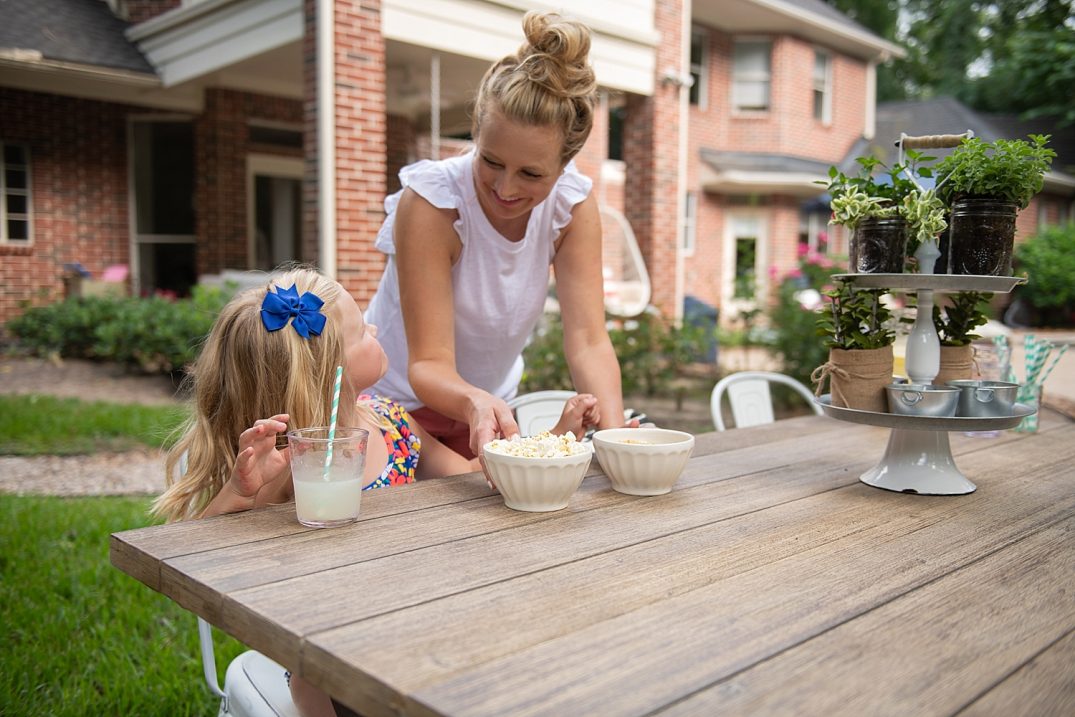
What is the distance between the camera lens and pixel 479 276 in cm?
220

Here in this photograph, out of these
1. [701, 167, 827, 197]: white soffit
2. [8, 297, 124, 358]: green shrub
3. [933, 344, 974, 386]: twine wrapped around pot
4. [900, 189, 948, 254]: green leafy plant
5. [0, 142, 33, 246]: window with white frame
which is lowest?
[8, 297, 124, 358]: green shrub

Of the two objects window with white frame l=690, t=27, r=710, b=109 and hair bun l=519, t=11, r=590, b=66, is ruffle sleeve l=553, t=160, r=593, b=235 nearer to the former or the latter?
hair bun l=519, t=11, r=590, b=66

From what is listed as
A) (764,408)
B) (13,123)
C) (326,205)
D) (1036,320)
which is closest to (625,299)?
(326,205)

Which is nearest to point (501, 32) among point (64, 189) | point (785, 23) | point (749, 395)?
point (749, 395)

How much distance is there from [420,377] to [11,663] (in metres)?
1.56

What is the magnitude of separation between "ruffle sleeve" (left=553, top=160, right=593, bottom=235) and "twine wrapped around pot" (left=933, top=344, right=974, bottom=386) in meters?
0.93

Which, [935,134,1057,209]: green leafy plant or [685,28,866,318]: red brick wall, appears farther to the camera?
[685,28,866,318]: red brick wall

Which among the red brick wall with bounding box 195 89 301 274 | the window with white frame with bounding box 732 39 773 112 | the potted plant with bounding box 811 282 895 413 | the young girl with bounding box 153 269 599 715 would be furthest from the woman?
the window with white frame with bounding box 732 39 773 112

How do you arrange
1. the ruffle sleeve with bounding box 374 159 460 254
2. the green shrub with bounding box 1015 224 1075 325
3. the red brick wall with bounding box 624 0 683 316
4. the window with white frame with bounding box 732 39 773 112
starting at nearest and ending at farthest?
the ruffle sleeve with bounding box 374 159 460 254 < the red brick wall with bounding box 624 0 683 316 < the window with white frame with bounding box 732 39 773 112 < the green shrub with bounding box 1015 224 1075 325

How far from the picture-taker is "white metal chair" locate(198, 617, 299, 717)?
58.4 inches

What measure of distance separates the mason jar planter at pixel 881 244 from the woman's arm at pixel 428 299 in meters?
0.85

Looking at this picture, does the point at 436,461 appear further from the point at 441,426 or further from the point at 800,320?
the point at 800,320

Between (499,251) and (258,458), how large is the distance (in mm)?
940

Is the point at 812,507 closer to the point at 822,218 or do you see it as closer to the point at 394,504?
the point at 394,504
